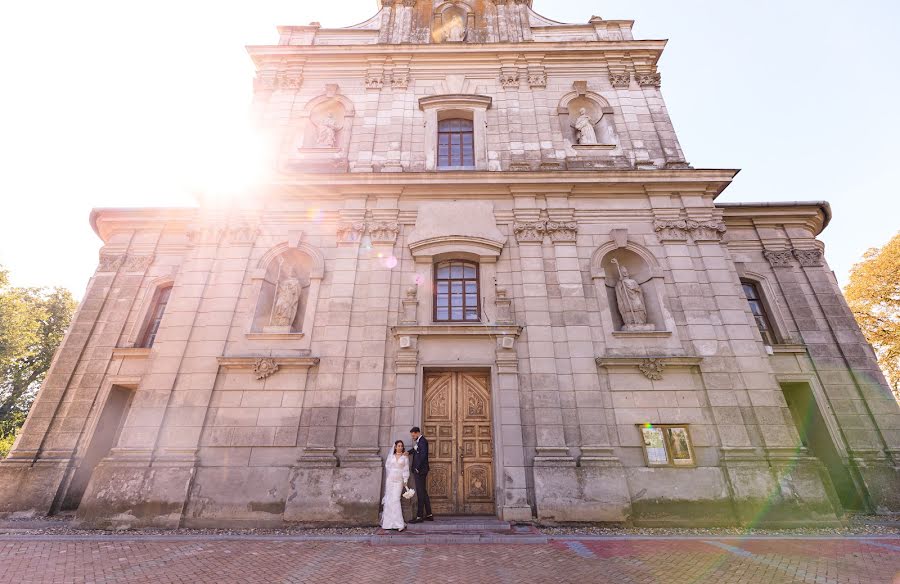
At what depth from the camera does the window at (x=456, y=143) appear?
13.9 m

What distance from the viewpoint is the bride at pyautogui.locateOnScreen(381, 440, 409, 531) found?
8172 millimetres

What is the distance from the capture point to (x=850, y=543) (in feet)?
23.8

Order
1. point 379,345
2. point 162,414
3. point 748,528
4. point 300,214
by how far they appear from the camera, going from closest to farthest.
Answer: point 748,528
point 162,414
point 379,345
point 300,214

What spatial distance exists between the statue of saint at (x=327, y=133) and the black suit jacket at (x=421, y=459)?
10590mm

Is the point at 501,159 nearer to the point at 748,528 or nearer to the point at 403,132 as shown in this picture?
the point at 403,132

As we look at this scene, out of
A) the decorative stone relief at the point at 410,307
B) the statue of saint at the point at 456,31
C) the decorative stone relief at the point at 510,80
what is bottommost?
the decorative stone relief at the point at 410,307

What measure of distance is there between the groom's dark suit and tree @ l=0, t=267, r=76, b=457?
2692 cm

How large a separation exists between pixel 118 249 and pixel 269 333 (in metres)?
8.60

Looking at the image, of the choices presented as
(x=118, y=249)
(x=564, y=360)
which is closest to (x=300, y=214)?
(x=118, y=249)

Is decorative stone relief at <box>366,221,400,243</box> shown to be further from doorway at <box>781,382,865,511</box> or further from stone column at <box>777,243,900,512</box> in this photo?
stone column at <box>777,243,900,512</box>

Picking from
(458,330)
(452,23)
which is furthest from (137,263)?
(452,23)

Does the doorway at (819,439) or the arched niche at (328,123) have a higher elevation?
the arched niche at (328,123)

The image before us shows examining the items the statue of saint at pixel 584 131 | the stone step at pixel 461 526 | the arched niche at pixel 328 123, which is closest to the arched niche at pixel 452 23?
the arched niche at pixel 328 123

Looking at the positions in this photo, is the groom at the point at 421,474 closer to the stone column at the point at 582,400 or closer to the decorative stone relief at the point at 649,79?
the stone column at the point at 582,400
